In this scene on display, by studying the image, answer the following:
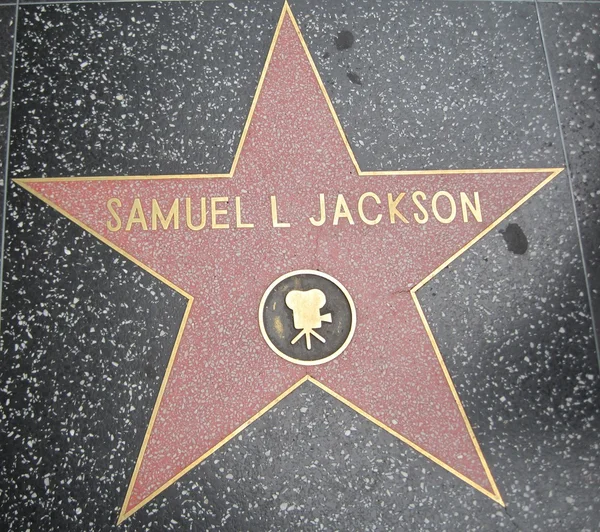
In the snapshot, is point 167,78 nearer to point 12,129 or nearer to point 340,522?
point 12,129

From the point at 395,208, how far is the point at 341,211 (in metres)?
0.13

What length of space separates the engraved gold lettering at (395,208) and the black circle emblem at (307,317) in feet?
0.69

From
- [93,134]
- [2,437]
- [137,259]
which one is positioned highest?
[93,134]

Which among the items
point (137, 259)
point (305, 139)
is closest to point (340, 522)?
point (137, 259)

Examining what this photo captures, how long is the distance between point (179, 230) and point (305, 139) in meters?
0.37

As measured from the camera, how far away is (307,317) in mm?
1288

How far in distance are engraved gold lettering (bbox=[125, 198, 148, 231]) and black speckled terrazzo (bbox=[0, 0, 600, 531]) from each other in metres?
0.08

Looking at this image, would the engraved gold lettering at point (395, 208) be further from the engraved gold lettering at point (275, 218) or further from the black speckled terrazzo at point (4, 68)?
the black speckled terrazzo at point (4, 68)

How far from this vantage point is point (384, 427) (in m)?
1.25

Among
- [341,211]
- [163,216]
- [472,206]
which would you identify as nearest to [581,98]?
[472,206]

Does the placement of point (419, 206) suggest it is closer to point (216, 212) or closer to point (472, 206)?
point (472, 206)

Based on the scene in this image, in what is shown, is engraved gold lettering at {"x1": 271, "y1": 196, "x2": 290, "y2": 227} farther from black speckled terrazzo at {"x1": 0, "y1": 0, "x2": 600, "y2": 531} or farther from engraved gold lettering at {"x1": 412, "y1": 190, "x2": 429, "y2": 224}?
engraved gold lettering at {"x1": 412, "y1": 190, "x2": 429, "y2": 224}

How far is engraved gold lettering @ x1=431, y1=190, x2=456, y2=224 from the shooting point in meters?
1.36

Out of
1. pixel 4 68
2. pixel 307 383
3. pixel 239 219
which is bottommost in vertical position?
pixel 307 383
